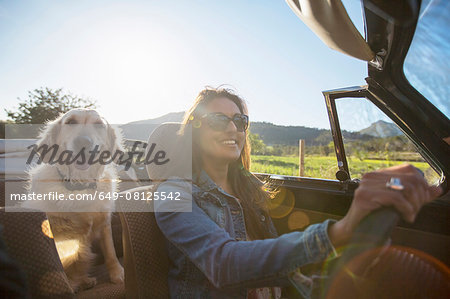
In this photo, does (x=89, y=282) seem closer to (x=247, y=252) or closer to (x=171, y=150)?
(x=171, y=150)

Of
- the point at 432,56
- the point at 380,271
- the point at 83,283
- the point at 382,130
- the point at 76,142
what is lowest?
the point at 83,283

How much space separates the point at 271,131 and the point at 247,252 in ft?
8.76

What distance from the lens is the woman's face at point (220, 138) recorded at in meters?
1.60

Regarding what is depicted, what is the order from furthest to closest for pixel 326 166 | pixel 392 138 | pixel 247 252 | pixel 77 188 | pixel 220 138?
pixel 326 166 < pixel 77 188 < pixel 392 138 < pixel 220 138 < pixel 247 252

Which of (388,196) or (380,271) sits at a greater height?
(388,196)

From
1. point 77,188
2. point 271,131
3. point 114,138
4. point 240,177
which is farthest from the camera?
point 271,131

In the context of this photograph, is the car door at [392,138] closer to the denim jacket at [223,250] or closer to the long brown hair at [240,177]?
the denim jacket at [223,250]

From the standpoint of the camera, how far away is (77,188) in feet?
8.34

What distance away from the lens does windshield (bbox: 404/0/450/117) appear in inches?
54.7

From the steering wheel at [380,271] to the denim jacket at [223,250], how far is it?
0.07 m

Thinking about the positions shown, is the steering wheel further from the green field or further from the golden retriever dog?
the golden retriever dog

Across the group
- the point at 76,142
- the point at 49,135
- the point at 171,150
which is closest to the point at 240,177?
the point at 171,150

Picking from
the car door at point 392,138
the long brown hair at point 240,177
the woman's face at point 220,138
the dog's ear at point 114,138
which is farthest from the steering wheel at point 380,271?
the dog's ear at point 114,138

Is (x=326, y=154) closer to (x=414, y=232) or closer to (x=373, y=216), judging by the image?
(x=414, y=232)
